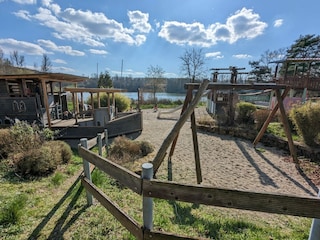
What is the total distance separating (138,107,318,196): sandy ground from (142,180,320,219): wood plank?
299 cm

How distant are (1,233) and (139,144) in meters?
4.07

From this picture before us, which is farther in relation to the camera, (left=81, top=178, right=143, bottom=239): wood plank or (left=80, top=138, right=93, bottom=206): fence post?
(left=80, top=138, right=93, bottom=206): fence post

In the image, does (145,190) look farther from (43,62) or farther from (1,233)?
(43,62)

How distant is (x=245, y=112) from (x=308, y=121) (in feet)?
12.2

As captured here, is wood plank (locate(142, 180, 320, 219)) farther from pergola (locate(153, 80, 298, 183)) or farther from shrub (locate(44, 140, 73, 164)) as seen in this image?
shrub (locate(44, 140, 73, 164))

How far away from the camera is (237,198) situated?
135cm

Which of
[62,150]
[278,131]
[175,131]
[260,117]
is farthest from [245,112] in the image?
[62,150]

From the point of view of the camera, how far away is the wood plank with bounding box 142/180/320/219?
124cm

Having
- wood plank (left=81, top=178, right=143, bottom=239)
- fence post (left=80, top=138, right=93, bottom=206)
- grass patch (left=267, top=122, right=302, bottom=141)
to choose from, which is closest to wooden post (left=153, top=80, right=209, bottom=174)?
wood plank (left=81, top=178, right=143, bottom=239)

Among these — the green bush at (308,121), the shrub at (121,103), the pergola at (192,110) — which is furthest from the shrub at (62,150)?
the shrub at (121,103)

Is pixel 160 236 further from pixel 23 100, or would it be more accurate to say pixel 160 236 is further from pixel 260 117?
pixel 23 100

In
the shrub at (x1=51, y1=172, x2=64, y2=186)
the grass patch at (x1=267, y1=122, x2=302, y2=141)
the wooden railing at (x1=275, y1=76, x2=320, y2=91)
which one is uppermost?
the wooden railing at (x1=275, y1=76, x2=320, y2=91)

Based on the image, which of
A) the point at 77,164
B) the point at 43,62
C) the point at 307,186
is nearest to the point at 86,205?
the point at 77,164

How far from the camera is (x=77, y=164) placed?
5160 millimetres
